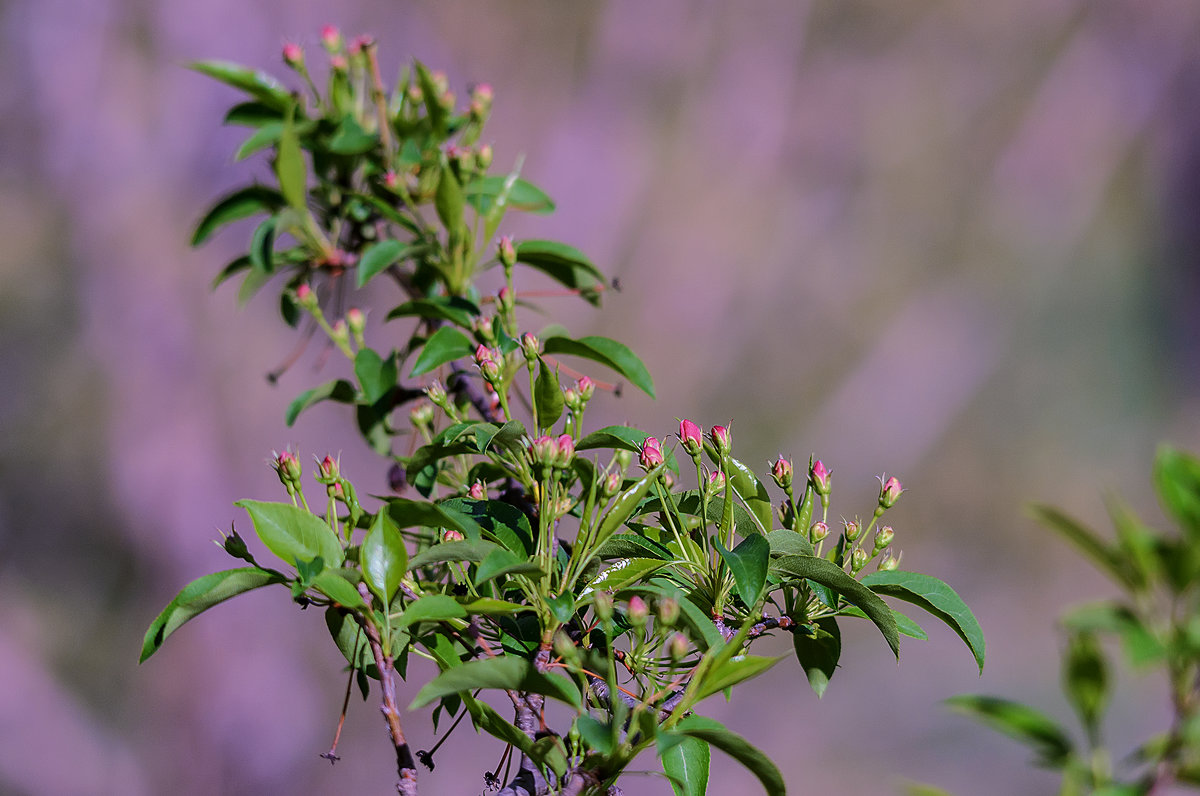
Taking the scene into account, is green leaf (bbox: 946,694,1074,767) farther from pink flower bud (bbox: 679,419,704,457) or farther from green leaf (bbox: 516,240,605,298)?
green leaf (bbox: 516,240,605,298)

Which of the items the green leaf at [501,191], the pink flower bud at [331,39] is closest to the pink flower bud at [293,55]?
the pink flower bud at [331,39]

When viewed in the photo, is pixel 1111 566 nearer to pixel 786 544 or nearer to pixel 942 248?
pixel 786 544

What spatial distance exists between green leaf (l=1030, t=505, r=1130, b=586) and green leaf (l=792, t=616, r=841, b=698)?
0.16m

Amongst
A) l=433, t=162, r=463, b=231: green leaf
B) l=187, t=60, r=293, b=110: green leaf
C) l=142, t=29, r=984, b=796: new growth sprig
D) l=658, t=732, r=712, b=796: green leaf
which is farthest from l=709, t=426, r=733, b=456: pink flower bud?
l=187, t=60, r=293, b=110: green leaf

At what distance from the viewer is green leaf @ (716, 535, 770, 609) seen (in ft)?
1.04

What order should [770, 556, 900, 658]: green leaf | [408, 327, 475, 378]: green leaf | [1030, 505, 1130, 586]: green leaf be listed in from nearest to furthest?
[1030, 505, 1130, 586]: green leaf
[770, 556, 900, 658]: green leaf
[408, 327, 475, 378]: green leaf

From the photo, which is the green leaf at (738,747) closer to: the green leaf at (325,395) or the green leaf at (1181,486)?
the green leaf at (1181,486)

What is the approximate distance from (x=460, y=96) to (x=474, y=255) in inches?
96.5

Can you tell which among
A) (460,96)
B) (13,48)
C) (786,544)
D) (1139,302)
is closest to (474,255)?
(786,544)

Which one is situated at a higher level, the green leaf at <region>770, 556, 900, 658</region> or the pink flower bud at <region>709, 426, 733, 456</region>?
the pink flower bud at <region>709, 426, 733, 456</region>

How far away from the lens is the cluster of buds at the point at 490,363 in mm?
408

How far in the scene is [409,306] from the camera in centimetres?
51

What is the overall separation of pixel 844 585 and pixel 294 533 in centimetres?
19

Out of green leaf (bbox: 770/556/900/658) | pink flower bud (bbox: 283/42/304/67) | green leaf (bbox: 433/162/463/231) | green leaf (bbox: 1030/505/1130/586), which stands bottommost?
green leaf (bbox: 1030/505/1130/586)
